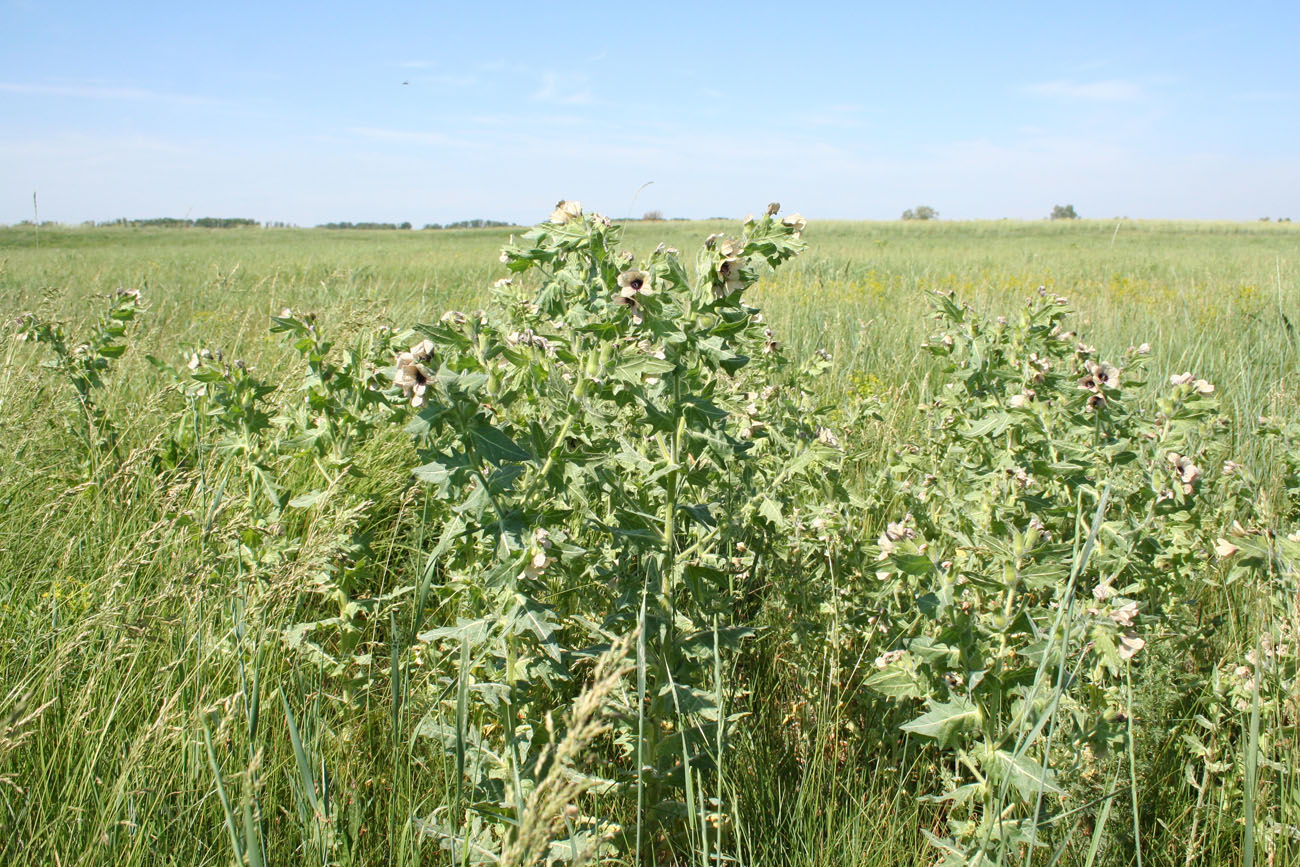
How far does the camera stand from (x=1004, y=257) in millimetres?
15164

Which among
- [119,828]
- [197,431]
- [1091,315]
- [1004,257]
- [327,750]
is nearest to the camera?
[119,828]

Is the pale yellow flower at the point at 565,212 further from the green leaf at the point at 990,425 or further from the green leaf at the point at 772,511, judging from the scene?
the green leaf at the point at 990,425

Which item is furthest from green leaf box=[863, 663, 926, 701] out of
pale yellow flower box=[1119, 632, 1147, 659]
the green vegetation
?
pale yellow flower box=[1119, 632, 1147, 659]

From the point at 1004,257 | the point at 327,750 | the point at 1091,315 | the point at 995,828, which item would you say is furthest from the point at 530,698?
the point at 1004,257

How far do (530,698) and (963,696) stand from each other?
0.82 metres

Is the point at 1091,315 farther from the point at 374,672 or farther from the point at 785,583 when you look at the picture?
the point at 374,672

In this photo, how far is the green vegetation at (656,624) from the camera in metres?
1.31

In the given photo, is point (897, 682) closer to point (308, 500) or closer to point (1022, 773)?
point (1022, 773)

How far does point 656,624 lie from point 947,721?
541 mm

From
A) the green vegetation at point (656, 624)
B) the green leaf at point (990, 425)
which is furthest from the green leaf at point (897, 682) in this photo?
the green leaf at point (990, 425)

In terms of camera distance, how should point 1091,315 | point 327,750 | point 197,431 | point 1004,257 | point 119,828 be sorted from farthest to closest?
point 1004,257, point 1091,315, point 197,431, point 327,750, point 119,828

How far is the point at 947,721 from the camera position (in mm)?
1332

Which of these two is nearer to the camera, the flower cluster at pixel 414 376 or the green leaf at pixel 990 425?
the flower cluster at pixel 414 376

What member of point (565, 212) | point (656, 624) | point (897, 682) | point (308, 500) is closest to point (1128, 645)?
point (897, 682)
